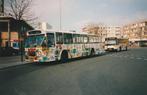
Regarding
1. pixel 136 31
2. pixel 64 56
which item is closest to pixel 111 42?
pixel 64 56

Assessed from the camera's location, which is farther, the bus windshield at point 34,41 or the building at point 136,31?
the building at point 136,31

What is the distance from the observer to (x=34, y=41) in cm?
1509

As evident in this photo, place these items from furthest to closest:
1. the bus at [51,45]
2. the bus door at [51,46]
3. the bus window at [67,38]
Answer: the bus window at [67,38], the bus door at [51,46], the bus at [51,45]

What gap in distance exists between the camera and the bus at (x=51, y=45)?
47.9 ft

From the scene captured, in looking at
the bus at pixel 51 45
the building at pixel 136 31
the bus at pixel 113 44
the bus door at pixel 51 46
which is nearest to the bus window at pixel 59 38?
the bus at pixel 51 45

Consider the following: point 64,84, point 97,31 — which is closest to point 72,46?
point 64,84

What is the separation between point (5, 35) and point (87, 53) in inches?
874

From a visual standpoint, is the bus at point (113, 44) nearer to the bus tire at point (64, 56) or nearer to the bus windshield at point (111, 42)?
the bus windshield at point (111, 42)

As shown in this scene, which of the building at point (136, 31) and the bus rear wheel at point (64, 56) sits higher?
the building at point (136, 31)

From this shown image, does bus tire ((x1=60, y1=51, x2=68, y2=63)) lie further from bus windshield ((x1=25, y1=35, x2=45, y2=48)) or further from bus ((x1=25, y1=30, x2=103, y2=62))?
bus windshield ((x1=25, y1=35, x2=45, y2=48))

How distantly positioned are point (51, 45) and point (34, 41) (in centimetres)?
149

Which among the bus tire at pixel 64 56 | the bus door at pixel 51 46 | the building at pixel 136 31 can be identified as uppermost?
the building at pixel 136 31

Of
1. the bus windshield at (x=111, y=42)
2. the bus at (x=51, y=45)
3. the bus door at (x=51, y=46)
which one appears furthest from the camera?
the bus windshield at (x=111, y=42)

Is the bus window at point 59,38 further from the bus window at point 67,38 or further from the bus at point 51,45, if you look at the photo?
the bus window at point 67,38
